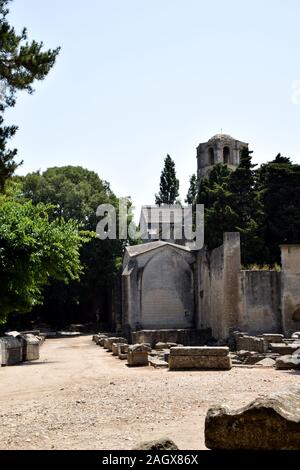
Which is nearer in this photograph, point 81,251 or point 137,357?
point 137,357

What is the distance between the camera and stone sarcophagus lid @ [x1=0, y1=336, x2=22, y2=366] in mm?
18923

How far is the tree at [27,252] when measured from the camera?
8.95 meters

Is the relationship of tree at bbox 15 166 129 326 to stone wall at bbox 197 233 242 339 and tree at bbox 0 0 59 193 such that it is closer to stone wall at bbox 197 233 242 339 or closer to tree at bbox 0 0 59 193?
stone wall at bbox 197 233 242 339

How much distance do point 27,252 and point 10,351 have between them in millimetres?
11349

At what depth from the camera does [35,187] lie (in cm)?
4350

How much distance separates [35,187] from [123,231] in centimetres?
743

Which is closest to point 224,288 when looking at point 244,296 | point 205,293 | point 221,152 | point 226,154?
point 244,296

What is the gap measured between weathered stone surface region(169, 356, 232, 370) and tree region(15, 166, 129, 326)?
25465 millimetres

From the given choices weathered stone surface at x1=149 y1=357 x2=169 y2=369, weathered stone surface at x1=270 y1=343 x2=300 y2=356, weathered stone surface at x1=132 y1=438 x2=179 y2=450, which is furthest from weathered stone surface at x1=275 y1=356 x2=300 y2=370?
weathered stone surface at x1=132 y1=438 x2=179 y2=450

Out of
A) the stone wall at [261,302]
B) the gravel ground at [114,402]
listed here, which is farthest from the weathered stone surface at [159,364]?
the stone wall at [261,302]

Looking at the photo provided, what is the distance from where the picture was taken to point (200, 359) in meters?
15.5

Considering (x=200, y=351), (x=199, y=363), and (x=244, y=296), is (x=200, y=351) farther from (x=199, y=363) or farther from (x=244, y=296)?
(x=244, y=296)

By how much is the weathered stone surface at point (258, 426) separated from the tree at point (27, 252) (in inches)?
159

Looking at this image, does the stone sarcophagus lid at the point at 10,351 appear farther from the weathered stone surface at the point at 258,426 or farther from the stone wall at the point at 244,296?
the weathered stone surface at the point at 258,426
